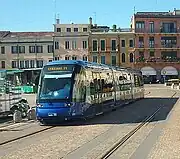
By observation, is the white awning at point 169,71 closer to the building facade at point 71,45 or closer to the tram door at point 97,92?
the building facade at point 71,45

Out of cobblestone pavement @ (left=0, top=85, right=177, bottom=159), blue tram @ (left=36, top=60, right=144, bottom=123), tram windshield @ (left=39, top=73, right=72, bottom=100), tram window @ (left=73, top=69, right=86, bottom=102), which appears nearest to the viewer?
cobblestone pavement @ (left=0, top=85, right=177, bottom=159)

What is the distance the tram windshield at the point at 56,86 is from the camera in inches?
885

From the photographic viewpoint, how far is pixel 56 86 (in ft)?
74.5

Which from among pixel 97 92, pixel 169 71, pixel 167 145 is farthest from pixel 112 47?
pixel 167 145

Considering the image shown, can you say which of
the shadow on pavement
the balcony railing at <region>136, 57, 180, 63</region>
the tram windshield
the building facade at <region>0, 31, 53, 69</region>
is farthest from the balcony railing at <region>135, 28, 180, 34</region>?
the tram windshield

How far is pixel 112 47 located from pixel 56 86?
85465 millimetres

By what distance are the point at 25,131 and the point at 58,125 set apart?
280cm

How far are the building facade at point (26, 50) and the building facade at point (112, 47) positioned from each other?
9863mm

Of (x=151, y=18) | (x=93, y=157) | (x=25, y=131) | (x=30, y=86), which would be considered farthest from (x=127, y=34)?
(x=93, y=157)

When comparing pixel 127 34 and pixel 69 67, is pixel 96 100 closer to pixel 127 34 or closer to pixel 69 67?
pixel 69 67

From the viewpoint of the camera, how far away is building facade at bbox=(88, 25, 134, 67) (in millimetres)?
107062

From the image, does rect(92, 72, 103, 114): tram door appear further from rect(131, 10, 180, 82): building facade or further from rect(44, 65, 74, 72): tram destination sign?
rect(131, 10, 180, 82): building facade

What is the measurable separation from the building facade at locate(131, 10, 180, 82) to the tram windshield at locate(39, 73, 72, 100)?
3325 inches

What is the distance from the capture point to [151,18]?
108 m
